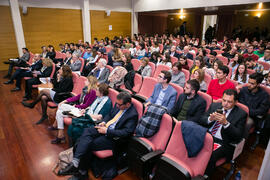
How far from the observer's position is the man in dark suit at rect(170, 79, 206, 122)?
2.48 m

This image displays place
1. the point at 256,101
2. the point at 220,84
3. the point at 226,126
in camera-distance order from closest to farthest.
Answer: the point at 226,126 < the point at 256,101 < the point at 220,84

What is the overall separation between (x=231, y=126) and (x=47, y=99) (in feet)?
10.6

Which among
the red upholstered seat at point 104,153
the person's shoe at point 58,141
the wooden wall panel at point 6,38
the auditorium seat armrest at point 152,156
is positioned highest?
the wooden wall panel at point 6,38

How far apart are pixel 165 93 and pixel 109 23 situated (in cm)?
1021

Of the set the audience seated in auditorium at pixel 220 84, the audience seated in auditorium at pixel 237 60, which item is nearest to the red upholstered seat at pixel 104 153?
the audience seated in auditorium at pixel 220 84

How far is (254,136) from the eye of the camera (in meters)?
3.10

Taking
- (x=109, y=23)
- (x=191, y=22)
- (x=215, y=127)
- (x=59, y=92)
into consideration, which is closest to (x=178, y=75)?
(x=215, y=127)

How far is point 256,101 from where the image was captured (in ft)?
9.07

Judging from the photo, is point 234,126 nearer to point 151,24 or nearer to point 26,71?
point 26,71

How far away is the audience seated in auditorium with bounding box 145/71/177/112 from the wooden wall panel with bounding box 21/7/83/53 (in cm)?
873

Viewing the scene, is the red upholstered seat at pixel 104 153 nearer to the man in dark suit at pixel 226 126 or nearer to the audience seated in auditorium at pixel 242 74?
the man in dark suit at pixel 226 126

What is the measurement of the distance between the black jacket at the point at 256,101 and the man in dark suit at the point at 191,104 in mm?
846

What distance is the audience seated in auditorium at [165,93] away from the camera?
291cm

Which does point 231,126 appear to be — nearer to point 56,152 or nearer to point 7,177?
point 56,152
